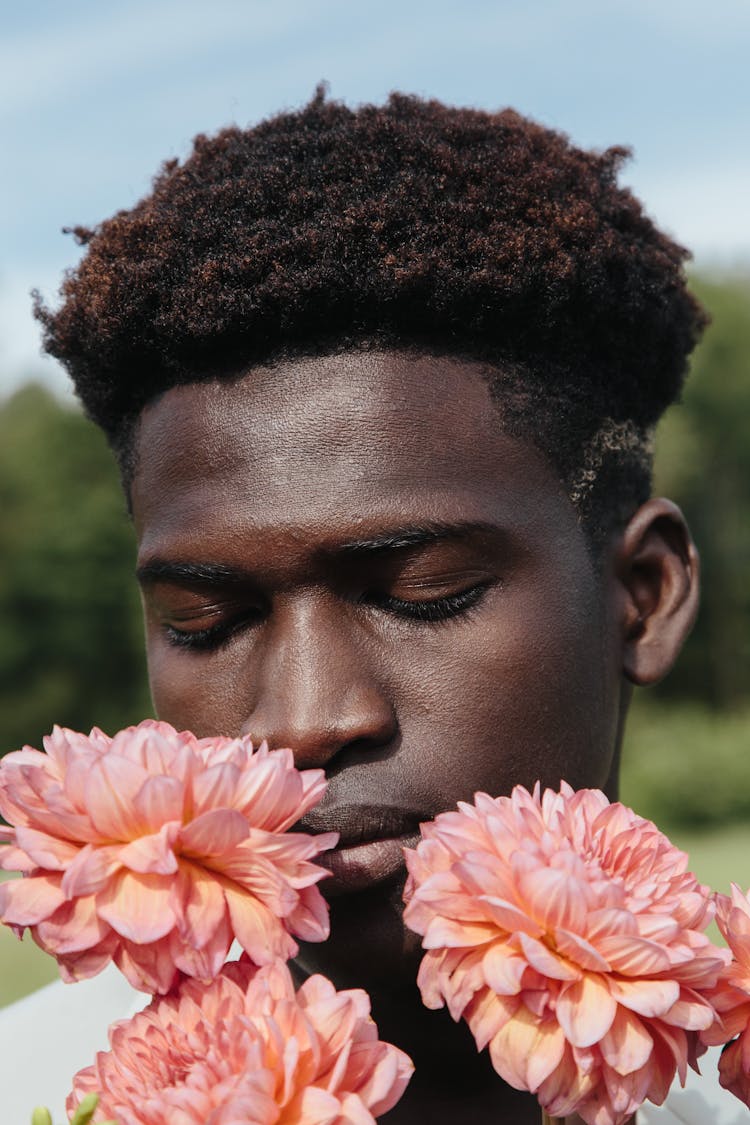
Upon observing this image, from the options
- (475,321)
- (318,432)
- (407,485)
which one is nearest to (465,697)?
(407,485)

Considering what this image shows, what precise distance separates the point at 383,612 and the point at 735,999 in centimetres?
98

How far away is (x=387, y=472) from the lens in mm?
2396

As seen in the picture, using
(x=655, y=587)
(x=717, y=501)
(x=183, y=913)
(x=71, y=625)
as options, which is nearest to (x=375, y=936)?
(x=183, y=913)

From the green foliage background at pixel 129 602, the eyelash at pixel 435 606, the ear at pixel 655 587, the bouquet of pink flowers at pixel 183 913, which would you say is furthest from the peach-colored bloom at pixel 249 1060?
the green foliage background at pixel 129 602

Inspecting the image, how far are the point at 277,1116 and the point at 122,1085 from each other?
21cm

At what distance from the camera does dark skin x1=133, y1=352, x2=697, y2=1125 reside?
229 centimetres

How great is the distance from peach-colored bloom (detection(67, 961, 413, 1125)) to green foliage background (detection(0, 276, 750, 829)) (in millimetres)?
18105

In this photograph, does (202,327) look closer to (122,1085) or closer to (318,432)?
(318,432)

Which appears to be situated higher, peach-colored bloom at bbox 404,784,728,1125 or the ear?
the ear

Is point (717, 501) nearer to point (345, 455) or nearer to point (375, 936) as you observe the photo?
point (345, 455)

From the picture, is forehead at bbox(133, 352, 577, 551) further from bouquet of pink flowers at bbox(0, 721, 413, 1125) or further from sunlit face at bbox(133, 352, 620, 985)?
bouquet of pink flowers at bbox(0, 721, 413, 1125)

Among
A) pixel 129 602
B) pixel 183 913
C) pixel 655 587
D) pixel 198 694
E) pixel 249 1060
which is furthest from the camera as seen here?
pixel 129 602

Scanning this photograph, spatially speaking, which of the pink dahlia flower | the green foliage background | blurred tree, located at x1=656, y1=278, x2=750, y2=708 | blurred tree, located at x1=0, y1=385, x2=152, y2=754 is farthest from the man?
blurred tree, located at x1=656, y1=278, x2=750, y2=708

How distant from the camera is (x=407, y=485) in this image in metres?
2.40
